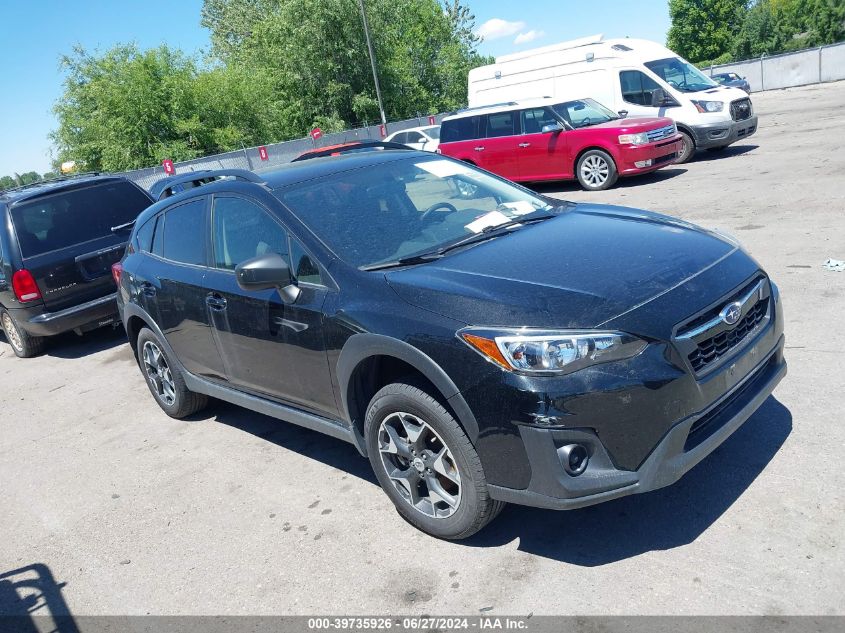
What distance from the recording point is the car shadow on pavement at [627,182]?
13742mm

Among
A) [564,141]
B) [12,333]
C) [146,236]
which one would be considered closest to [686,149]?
[564,141]

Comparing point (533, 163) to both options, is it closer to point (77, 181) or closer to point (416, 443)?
point (77, 181)

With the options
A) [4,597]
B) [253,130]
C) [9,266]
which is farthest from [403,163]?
[253,130]

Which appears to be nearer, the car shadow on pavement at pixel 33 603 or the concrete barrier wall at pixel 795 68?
the car shadow on pavement at pixel 33 603

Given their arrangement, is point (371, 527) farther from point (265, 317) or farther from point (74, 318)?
point (74, 318)

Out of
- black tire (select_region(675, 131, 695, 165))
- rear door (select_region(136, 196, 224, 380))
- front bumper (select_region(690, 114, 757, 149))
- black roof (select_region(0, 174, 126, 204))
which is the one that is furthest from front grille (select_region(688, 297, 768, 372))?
front bumper (select_region(690, 114, 757, 149))

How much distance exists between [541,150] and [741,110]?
173 inches

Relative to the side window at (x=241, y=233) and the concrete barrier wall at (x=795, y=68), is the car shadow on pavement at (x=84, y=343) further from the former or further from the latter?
the concrete barrier wall at (x=795, y=68)

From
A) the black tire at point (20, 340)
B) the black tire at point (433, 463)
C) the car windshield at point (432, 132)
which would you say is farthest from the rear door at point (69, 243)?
the car windshield at point (432, 132)

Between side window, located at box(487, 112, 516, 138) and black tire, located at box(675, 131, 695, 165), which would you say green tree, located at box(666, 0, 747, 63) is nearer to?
black tire, located at box(675, 131, 695, 165)

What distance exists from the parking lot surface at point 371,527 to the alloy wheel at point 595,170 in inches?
292

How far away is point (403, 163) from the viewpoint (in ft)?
15.6

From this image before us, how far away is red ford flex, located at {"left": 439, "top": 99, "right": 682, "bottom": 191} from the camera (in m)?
13.2

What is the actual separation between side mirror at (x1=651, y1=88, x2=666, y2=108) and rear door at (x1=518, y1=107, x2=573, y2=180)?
2847 mm
